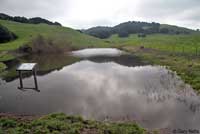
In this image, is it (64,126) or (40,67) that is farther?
(40,67)

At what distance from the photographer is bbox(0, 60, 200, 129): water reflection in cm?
1560

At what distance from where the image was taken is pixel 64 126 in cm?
1302

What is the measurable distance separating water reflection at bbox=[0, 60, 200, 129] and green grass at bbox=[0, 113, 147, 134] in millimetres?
1660

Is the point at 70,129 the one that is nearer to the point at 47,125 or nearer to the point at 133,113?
the point at 47,125

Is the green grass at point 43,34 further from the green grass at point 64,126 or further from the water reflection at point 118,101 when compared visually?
the green grass at point 64,126

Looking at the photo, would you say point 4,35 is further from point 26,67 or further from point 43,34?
point 26,67

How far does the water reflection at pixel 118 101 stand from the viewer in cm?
1560

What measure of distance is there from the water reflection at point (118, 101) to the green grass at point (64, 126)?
1.66 m

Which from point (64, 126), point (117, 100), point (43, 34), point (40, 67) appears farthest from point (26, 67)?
point (43, 34)

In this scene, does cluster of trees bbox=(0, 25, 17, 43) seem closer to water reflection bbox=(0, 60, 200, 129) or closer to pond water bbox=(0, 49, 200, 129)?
pond water bbox=(0, 49, 200, 129)

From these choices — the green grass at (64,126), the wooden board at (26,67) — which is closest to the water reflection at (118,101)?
the green grass at (64,126)

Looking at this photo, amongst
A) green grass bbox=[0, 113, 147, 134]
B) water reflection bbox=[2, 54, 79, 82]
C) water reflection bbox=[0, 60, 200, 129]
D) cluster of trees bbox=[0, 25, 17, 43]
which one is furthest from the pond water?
cluster of trees bbox=[0, 25, 17, 43]

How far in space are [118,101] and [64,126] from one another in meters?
7.42

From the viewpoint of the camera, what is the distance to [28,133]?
40.8 ft
